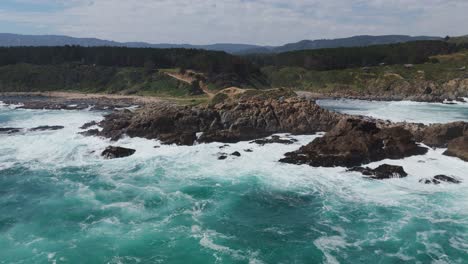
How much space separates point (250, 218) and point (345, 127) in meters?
20.3

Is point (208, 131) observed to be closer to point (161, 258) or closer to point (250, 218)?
point (250, 218)

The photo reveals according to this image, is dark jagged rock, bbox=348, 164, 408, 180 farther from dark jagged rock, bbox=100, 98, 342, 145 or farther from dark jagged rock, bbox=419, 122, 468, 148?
dark jagged rock, bbox=100, 98, 342, 145

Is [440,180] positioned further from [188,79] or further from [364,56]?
→ [364,56]

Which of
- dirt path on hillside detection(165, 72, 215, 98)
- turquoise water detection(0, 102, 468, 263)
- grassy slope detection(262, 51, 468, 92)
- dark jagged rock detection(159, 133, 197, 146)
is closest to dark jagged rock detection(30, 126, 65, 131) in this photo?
turquoise water detection(0, 102, 468, 263)

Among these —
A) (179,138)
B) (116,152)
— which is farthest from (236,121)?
(116,152)

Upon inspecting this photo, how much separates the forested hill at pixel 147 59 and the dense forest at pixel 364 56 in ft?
99.7

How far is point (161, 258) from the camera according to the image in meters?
26.8

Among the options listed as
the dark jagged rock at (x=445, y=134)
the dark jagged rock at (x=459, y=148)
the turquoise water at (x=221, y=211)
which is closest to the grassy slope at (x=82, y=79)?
the turquoise water at (x=221, y=211)

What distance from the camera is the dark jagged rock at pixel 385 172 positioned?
40562 millimetres

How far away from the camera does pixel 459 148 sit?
Answer: 4647 centimetres

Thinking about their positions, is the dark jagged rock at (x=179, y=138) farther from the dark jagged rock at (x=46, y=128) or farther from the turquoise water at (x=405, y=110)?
the turquoise water at (x=405, y=110)

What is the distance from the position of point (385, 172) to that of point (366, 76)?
9910cm

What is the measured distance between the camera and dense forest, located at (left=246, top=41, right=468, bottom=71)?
147875 millimetres

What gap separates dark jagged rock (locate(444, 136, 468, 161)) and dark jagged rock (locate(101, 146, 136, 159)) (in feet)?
120
